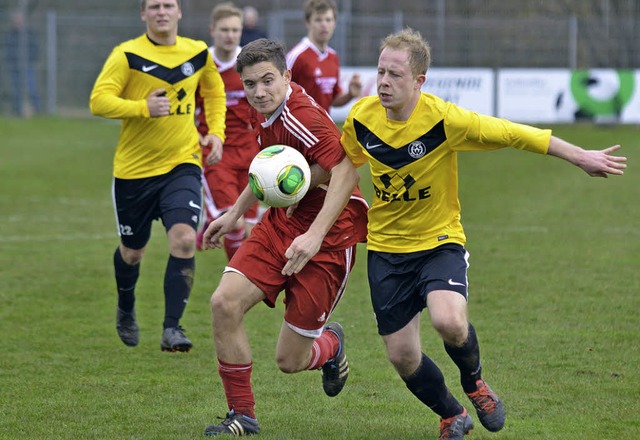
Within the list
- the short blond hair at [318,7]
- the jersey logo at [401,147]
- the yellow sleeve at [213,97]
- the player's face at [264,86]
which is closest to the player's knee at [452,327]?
the jersey logo at [401,147]

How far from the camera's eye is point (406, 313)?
5113 millimetres

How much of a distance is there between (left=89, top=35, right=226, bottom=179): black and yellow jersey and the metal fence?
19.1 meters

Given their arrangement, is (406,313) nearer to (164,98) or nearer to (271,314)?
(164,98)

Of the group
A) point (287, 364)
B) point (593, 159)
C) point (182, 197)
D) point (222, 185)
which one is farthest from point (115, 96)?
point (593, 159)

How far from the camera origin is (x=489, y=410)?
4.98 metres

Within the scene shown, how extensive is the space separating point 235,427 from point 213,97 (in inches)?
127

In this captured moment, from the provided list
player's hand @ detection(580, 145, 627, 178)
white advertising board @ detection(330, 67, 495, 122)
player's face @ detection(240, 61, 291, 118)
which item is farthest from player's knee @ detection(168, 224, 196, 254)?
white advertising board @ detection(330, 67, 495, 122)

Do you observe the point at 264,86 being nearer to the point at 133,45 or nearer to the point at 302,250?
the point at 302,250

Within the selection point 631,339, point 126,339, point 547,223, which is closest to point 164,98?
point 126,339

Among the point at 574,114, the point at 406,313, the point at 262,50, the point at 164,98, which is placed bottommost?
the point at 574,114

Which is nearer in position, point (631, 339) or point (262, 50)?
point (262, 50)

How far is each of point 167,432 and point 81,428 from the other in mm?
430

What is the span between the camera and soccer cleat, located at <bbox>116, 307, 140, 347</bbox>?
7.14m

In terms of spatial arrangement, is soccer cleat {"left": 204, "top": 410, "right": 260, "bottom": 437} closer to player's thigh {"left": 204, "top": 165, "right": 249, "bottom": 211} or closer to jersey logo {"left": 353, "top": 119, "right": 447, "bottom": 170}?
jersey logo {"left": 353, "top": 119, "right": 447, "bottom": 170}
